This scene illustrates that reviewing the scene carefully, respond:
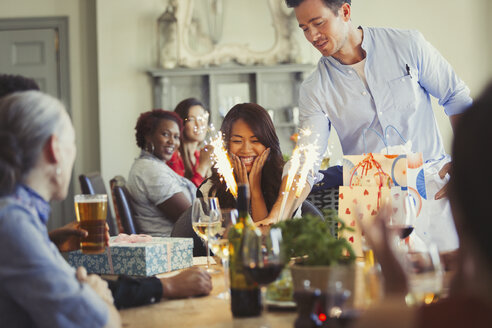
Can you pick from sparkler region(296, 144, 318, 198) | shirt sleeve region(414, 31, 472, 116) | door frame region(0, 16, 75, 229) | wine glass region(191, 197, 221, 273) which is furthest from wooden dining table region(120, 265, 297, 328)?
door frame region(0, 16, 75, 229)

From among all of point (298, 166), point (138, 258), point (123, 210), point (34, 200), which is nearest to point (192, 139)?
point (123, 210)

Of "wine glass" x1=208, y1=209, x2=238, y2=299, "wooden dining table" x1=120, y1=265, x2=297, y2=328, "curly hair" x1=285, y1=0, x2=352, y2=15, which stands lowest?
"wooden dining table" x1=120, y1=265, x2=297, y2=328

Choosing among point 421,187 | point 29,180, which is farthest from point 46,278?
point 421,187

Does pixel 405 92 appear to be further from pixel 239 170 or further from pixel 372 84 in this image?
pixel 239 170

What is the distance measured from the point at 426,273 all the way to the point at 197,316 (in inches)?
21.0

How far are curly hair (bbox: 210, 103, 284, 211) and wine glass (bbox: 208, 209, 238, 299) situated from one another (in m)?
1.08

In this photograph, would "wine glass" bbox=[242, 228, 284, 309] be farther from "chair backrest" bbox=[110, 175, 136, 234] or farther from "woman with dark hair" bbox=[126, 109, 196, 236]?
"woman with dark hair" bbox=[126, 109, 196, 236]

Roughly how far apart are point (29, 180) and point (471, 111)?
85cm

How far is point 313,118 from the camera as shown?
265 centimetres

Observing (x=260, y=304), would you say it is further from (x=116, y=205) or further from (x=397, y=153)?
(x=116, y=205)

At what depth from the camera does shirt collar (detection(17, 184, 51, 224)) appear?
1222mm

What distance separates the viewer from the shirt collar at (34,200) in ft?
4.01

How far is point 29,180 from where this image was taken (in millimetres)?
1244

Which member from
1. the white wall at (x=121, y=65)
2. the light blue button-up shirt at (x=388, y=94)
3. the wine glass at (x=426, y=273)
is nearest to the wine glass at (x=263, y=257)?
the wine glass at (x=426, y=273)
